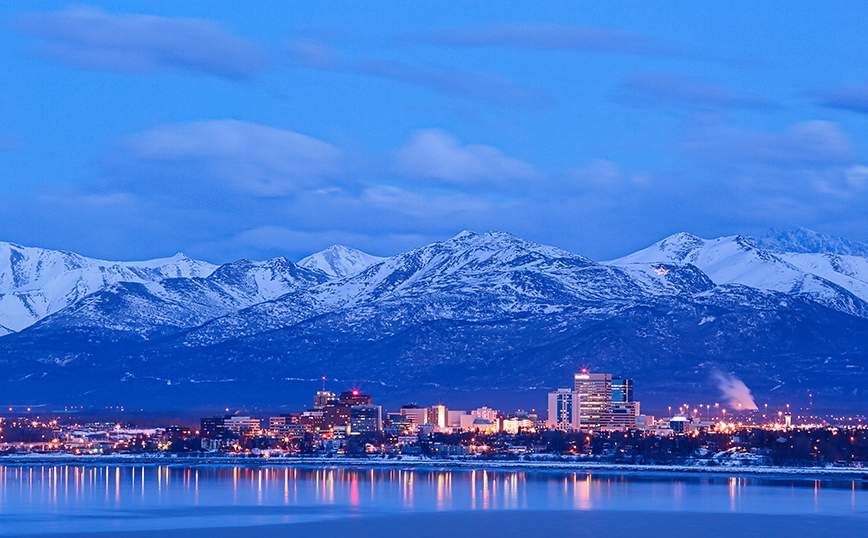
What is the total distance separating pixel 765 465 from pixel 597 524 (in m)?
85.0

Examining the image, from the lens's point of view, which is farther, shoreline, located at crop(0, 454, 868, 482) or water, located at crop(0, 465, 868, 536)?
shoreline, located at crop(0, 454, 868, 482)

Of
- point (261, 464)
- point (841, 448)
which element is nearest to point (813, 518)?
point (841, 448)

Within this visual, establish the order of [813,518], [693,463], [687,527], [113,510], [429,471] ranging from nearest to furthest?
[687,527]
[813,518]
[113,510]
[429,471]
[693,463]

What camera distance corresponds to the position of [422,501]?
383 feet

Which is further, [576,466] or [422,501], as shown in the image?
[576,466]

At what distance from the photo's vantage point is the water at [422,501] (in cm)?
9769

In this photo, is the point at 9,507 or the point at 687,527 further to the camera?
the point at 9,507

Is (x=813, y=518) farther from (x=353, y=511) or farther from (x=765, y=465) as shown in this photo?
(x=765, y=465)

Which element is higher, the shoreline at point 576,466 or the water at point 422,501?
the water at point 422,501

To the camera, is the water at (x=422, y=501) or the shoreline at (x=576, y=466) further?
the shoreline at (x=576, y=466)

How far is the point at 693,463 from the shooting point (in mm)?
184625

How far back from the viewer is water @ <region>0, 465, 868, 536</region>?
97.7 metres

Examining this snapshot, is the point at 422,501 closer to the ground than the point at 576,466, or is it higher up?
higher up

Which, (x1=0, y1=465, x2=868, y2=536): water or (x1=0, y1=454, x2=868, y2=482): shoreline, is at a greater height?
(x1=0, y1=465, x2=868, y2=536): water
